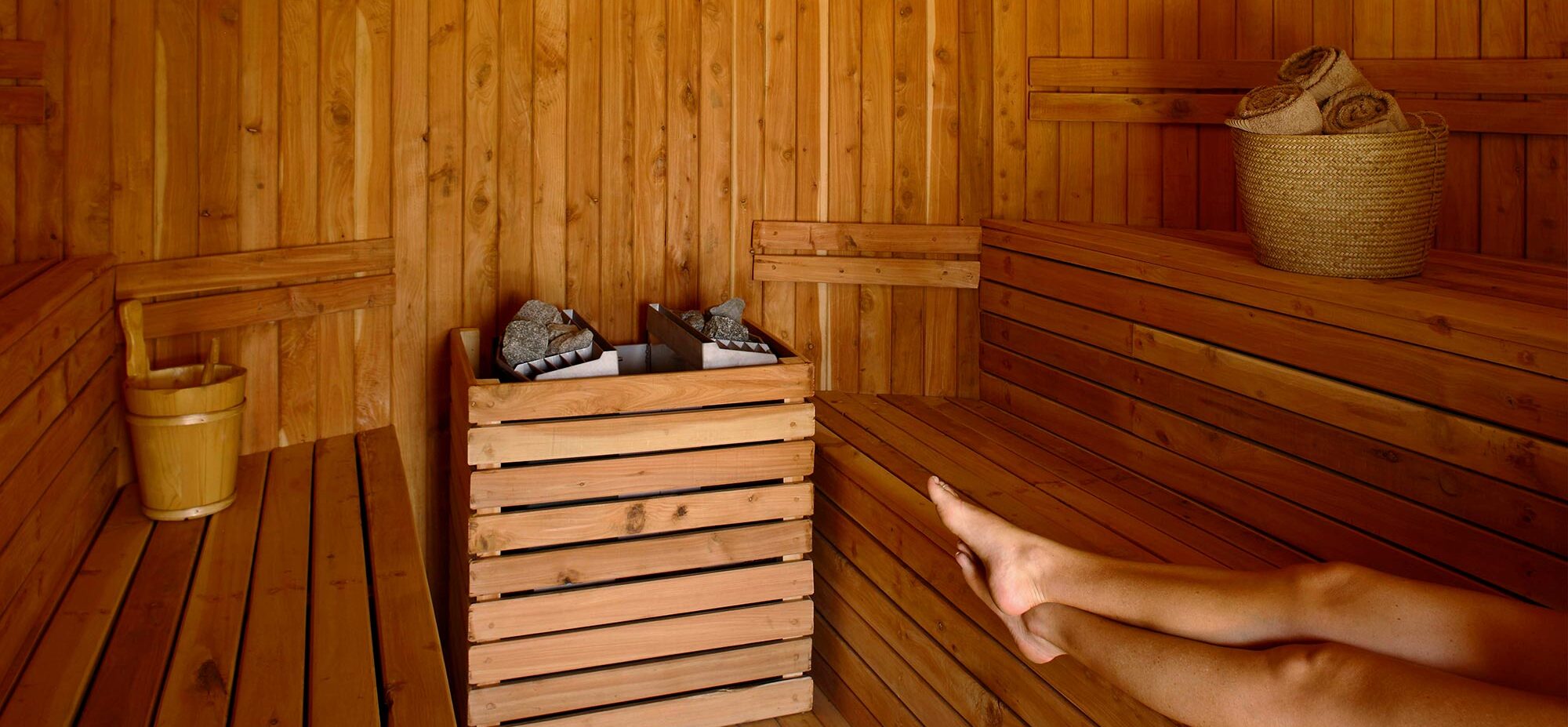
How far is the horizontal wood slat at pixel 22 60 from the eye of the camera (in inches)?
89.4

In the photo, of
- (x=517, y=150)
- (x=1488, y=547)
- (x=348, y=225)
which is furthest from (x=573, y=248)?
(x=1488, y=547)

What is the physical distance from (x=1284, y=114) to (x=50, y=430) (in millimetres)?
2187

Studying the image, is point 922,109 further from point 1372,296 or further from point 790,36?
point 1372,296

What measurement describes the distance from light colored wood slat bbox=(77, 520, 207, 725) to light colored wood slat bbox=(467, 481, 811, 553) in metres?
0.54

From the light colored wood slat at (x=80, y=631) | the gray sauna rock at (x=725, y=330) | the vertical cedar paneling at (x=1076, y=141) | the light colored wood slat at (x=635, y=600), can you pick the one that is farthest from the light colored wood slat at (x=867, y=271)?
the light colored wood slat at (x=80, y=631)

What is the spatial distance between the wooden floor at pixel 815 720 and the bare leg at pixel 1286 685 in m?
1.19

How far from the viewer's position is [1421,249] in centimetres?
228

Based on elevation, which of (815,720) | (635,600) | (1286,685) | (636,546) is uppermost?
(1286,685)

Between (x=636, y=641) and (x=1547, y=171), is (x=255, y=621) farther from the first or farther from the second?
(x=1547, y=171)

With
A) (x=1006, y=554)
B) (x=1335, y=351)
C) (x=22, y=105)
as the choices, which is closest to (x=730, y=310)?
(x=1006, y=554)

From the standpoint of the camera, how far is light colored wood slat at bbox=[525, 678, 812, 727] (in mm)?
2645

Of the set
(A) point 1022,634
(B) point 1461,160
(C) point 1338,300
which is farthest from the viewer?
(B) point 1461,160

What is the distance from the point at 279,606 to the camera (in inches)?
80.0

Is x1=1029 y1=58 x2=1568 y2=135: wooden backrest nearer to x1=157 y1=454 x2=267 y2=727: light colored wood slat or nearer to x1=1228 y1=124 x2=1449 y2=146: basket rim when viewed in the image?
x1=1228 y1=124 x2=1449 y2=146: basket rim
